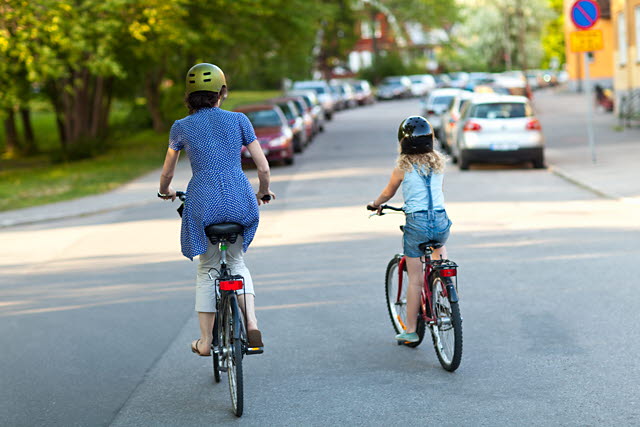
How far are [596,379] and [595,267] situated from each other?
12.5 feet

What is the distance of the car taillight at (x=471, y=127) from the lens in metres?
20.4

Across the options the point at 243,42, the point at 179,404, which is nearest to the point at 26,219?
the point at 179,404

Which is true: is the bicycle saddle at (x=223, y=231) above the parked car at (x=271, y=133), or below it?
above

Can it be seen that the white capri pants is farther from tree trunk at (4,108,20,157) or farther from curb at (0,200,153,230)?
tree trunk at (4,108,20,157)

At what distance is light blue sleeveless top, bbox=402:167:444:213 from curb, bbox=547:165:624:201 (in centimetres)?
889

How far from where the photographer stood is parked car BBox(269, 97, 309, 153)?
2808 cm

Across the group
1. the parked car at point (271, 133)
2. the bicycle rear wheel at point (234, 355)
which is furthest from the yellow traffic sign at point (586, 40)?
the bicycle rear wheel at point (234, 355)

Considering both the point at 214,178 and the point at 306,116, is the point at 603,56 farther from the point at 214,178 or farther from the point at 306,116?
the point at 214,178

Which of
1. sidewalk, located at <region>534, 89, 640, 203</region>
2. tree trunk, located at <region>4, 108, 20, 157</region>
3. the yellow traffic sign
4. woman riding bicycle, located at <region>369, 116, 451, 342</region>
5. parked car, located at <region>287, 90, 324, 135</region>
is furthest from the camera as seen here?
tree trunk, located at <region>4, 108, 20, 157</region>

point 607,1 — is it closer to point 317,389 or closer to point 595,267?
point 595,267

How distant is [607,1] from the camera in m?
44.3

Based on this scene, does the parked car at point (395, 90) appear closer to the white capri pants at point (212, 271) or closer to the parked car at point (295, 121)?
the parked car at point (295, 121)

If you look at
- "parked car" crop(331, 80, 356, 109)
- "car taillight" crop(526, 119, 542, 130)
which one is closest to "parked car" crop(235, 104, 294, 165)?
"car taillight" crop(526, 119, 542, 130)

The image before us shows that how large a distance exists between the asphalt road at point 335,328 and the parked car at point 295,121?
14.1 meters
